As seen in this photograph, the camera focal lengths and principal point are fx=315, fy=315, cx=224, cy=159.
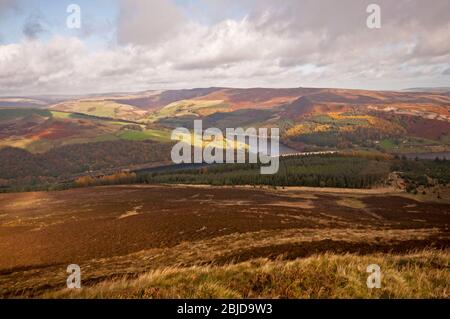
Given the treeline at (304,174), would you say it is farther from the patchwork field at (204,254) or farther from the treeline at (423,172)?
the patchwork field at (204,254)

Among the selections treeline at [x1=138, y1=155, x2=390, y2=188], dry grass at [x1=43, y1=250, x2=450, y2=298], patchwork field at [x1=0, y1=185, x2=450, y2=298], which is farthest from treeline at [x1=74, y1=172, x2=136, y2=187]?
dry grass at [x1=43, y1=250, x2=450, y2=298]

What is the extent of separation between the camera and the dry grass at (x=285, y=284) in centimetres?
795

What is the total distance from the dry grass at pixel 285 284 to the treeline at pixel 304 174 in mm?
101952

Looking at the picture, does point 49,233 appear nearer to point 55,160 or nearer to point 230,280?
point 230,280

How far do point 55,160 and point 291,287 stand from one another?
19836 centimetres

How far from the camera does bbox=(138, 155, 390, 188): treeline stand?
4368 inches

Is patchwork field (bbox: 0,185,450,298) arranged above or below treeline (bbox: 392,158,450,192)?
above

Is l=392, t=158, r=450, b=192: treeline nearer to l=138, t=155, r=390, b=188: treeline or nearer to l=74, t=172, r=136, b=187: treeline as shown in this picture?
l=138, t=155, r=390, b=188: treeline

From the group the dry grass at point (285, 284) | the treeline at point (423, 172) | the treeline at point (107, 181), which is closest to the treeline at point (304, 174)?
the treeline at point (107, 181)

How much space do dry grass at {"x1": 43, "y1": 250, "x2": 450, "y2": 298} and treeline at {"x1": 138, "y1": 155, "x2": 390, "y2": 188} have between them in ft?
334

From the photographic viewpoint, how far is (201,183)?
118 meters

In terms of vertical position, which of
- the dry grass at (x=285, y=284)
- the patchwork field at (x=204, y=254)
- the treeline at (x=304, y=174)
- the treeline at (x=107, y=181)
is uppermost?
the dry grass at (x=285, y=284)
